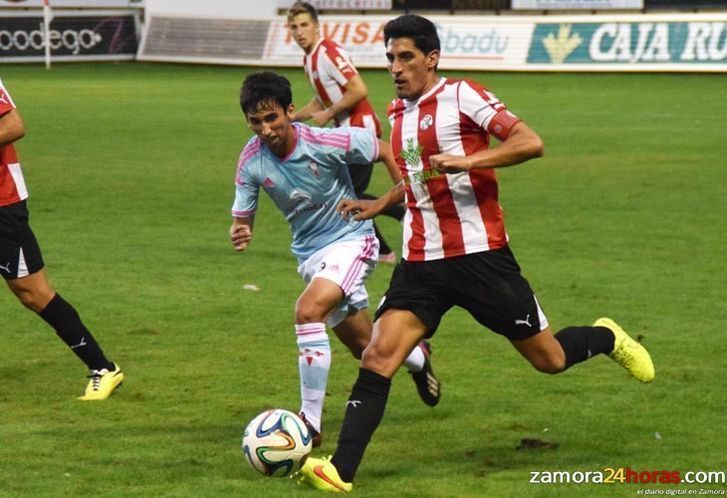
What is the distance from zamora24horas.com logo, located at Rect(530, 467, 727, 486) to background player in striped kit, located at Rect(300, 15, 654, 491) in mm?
659

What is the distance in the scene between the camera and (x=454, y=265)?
7.01 meters

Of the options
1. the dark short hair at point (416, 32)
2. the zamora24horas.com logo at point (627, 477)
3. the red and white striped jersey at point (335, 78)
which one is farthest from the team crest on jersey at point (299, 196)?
the red and white striped jersey at point (335, 78)

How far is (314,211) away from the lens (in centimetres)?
790

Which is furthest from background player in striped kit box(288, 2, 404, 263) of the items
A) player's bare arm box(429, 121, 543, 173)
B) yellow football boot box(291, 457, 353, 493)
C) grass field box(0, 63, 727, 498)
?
yellow football boot box(291, 457, 353, 493)

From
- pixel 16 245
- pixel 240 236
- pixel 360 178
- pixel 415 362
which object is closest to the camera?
pixel 240 236

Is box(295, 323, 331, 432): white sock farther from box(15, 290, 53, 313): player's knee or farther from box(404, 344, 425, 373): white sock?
box(15, 290, 53, 313): player's knee

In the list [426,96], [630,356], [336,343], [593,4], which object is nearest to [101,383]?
[336,343]

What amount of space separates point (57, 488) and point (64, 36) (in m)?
37.3

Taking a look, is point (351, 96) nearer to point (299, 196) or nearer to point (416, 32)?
point (299, 196)

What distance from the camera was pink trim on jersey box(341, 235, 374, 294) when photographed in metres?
7.61

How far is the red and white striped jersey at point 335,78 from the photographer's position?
13555mm

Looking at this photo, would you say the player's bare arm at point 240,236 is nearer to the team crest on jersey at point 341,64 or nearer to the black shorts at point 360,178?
the black shorts at point 360,178

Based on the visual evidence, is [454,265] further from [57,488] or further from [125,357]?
[125,357]

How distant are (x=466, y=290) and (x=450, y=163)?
2.78ft
